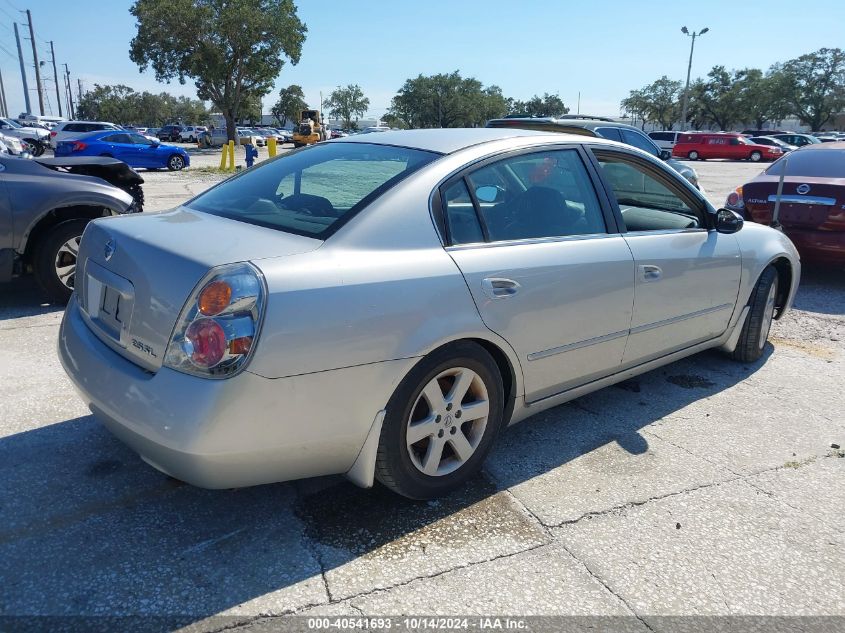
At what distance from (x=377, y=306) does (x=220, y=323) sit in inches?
21.7

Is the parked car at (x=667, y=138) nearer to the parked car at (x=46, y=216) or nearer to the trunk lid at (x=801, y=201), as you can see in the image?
the trunk lid at (x=801, y=201)

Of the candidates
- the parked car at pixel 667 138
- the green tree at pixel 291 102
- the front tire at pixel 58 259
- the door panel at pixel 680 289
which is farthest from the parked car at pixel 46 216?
the green tree at pixel 291 102

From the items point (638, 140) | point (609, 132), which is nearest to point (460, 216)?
point (609, 132)

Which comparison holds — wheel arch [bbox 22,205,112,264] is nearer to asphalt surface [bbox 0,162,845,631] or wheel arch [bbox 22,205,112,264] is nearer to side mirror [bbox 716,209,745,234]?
asphalt surface [bbox 0,162,845,631]

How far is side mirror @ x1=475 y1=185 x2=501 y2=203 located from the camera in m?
2.94

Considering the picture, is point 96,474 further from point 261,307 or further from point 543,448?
point 543,448

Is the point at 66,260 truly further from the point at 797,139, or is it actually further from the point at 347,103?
the point at 347,103

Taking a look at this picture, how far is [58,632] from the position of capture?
205 centimetres

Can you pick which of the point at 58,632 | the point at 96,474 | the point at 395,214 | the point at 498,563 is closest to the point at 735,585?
the point at 498,563

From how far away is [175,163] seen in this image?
2364 cm

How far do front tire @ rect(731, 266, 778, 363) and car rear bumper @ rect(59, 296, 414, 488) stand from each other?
10.1ft

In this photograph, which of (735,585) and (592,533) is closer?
(735,585)

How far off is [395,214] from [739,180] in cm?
2521

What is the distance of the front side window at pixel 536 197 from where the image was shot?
2957mm
